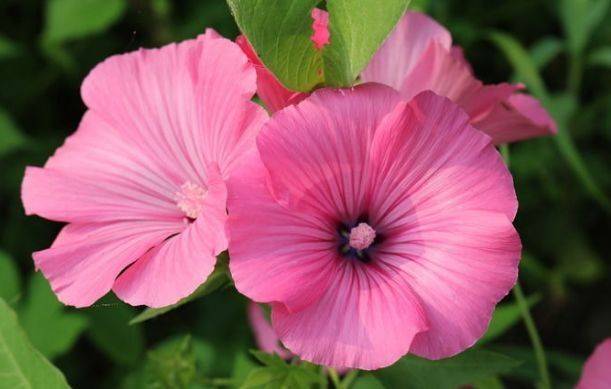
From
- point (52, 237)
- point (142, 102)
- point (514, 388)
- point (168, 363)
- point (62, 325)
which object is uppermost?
point (142, 102)

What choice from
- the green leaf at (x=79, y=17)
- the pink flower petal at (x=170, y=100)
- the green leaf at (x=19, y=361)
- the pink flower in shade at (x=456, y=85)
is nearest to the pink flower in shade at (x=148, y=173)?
the pink flower petal at (x=170, y=100)

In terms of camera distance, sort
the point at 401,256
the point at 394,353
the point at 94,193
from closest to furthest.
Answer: the point at 394,353 → the point at 401,256 → the point at 94,193

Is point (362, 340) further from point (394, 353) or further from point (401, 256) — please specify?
point (401, 256)

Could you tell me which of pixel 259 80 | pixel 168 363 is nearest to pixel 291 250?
pixel 259 80

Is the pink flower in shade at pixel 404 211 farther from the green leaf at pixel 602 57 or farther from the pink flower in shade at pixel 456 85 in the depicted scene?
the green leaf at pixel 602 57

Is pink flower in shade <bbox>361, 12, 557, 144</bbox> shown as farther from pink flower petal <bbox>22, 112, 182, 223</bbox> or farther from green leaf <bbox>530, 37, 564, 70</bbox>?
green leaf <bbox>530, 37, 564, 70</bbox>

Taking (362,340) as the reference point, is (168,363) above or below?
below

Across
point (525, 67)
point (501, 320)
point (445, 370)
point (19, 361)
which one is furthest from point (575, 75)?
point (19, 361)

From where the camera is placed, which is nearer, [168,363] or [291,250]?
[291,250]

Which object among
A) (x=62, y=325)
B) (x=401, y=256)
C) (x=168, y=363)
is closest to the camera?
(x=401, y=256)
